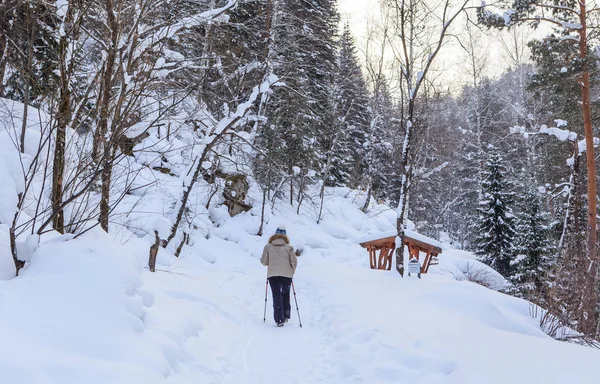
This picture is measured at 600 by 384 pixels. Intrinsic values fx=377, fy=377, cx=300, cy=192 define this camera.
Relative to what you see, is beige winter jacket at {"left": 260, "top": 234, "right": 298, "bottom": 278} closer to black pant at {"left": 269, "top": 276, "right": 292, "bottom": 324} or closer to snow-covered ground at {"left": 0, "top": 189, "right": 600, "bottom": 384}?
black pant at {"left": 269, "top": 276, "right": 292, "bottom": 324}

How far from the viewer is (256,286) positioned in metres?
10.3

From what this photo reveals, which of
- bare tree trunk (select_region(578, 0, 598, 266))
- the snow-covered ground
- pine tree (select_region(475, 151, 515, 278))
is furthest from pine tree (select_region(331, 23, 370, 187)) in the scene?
the snow-covered ground

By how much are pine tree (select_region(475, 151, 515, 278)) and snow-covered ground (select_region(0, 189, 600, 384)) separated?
11376 mm

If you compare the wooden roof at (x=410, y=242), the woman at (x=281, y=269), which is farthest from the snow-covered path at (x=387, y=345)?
the wooden roof at (x=410, y=242)

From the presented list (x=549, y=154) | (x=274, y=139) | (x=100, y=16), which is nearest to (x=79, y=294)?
(x=100, y=16)

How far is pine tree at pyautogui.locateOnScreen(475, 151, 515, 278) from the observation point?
1831 cm

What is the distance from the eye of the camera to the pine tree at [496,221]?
721 inches

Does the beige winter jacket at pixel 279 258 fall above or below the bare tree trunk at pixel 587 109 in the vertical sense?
below

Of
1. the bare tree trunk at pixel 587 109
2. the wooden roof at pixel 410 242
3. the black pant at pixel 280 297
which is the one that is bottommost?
the black pant at pixel 280 297

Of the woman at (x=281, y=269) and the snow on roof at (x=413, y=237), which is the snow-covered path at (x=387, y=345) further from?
the snow on roof at (x=413, y=237)

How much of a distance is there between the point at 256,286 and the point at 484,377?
7365 mm

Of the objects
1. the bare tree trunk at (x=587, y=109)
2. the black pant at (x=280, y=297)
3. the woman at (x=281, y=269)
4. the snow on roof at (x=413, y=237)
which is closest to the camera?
the black pant at (x=280, y=297)

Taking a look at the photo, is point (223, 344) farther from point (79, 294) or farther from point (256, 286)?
point (256, 286)

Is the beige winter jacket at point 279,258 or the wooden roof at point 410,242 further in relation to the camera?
the wooden roof at point 410,242
